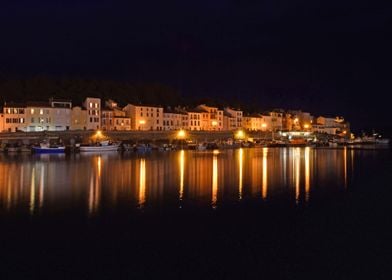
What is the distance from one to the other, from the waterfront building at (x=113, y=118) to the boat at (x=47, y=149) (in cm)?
1389

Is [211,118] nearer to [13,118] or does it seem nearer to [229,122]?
[229,122]

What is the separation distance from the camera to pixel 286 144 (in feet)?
273

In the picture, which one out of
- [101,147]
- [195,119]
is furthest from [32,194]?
[195,119]

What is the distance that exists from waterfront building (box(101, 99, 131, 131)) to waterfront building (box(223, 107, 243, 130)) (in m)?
24.6

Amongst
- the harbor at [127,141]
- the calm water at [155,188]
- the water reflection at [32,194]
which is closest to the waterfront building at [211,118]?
the harbor at [127,141]

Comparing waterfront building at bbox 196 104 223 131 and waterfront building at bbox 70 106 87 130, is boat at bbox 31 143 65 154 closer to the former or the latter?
waterfront building at bbox 70 106 87 130

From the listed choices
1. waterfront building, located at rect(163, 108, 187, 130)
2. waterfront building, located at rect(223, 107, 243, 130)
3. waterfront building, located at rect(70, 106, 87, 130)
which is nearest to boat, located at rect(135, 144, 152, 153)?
waterfront building, located at rect(70, 106, 87, 130)

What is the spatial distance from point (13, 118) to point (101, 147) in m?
12.5

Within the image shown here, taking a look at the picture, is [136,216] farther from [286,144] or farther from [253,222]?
[286,144]

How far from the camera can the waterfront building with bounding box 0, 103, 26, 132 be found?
189 ft

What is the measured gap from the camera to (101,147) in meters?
56.0

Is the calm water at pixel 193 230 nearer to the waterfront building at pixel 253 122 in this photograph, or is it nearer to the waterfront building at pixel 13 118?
the waterfront building at pixel 13 118

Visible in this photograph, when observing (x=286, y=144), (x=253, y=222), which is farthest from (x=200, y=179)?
(x=286, y=144)

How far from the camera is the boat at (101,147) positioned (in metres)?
55.2
